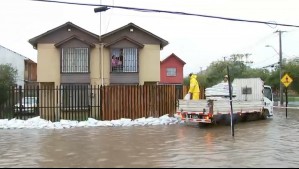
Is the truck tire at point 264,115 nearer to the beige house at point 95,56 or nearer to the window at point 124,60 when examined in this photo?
the beige house at point 95,56

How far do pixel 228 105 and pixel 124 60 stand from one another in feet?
45.1

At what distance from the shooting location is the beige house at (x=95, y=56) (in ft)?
106

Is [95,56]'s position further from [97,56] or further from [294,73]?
[294,73]

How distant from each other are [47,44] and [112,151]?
21.1 m

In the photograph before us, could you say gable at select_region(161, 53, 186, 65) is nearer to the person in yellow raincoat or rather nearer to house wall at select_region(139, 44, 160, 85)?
house wall at select_region(139, 44, 160, 85)

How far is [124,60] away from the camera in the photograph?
33281mm

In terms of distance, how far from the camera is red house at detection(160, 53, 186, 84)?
247 feet

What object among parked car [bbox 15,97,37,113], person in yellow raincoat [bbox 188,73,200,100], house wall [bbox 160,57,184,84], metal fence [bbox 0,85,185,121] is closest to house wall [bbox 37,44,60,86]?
parked car [bbox 15,97,37,113]

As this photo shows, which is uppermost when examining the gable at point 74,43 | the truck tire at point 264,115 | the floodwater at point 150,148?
the gable at point 74,43

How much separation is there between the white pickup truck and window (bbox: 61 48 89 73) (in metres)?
11.5

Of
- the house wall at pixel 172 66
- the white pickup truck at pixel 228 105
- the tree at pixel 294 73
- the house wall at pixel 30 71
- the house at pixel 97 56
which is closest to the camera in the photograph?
the white pickup truck at pixel 228 105

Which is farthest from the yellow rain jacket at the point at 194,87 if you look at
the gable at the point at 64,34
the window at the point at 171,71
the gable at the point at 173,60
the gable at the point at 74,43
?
the gable at the point at 173,60

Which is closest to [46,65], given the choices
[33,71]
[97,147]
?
[97,147]

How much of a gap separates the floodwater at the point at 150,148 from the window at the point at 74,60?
43.4ft
